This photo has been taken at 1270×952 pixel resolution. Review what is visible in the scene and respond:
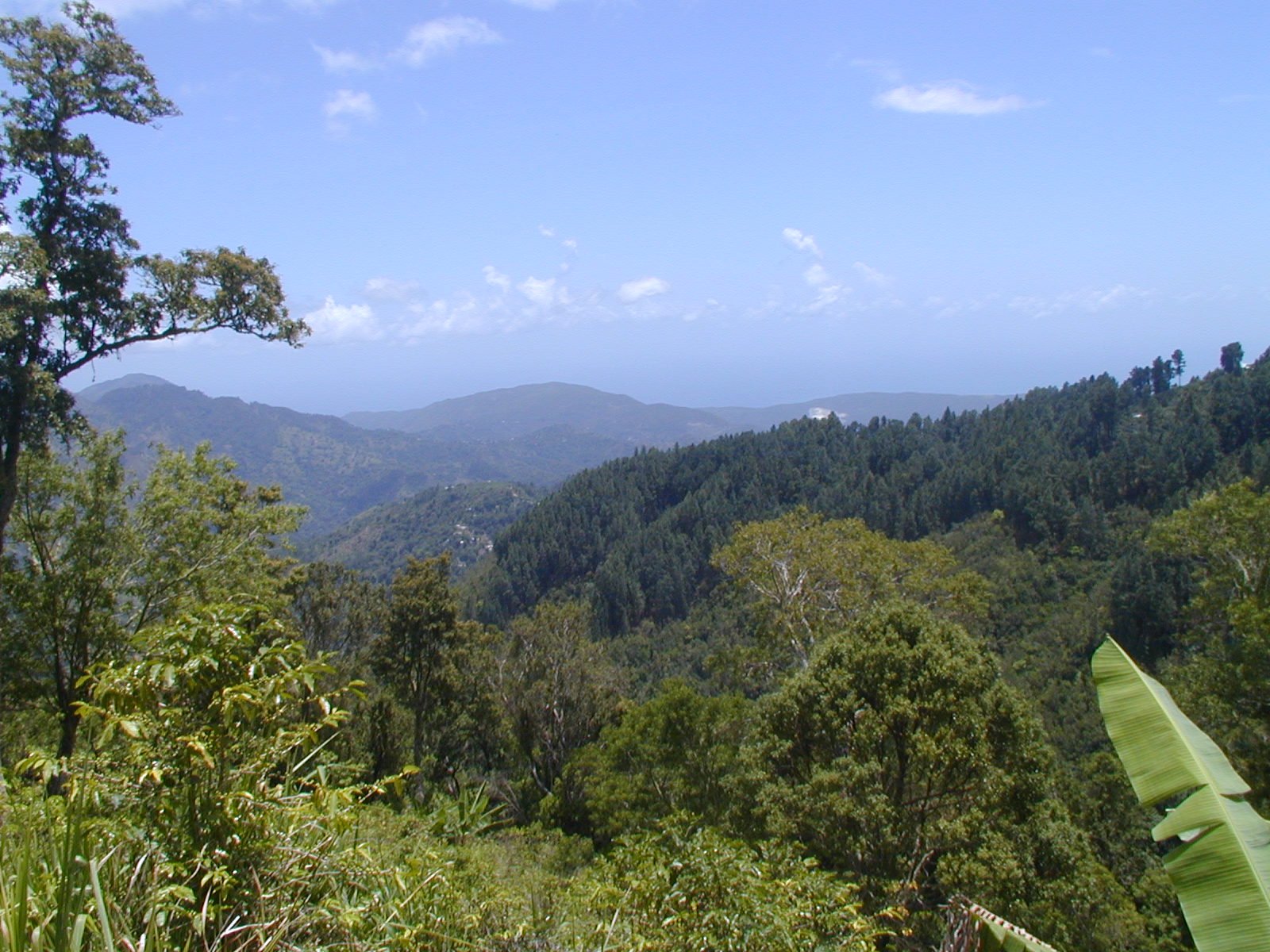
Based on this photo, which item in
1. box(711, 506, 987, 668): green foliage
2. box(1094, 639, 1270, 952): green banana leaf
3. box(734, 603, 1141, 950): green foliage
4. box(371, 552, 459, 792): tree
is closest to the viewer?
box(1094, 639, 1270, 952): green banana leaf

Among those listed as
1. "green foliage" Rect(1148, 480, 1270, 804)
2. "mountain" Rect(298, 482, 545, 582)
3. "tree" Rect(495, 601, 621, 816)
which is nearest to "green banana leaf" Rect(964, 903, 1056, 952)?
"green foliage" Rect(1148, 480, 1270, 804)

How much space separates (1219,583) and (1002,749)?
407 inches

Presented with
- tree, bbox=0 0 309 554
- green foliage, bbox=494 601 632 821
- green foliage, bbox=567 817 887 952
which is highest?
tree, bbox=0 0 309 554

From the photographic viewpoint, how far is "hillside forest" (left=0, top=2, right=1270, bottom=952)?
2.75 meters

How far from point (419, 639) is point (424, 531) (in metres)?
165

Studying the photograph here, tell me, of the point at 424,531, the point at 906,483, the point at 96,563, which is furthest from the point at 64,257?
the point at 424,531

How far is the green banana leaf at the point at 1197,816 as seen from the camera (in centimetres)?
231

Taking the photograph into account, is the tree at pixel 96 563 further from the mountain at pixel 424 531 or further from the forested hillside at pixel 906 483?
the mountain at pixel 424 531

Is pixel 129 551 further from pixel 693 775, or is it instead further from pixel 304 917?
pixel 693 775

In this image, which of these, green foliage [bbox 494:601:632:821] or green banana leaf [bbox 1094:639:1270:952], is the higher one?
green banana leaf [bbox 1094:639:1270:952]

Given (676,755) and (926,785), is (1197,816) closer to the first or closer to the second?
(926,785)

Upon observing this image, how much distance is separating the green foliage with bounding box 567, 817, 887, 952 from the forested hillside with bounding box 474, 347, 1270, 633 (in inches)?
2485

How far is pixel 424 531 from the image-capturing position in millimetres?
178125

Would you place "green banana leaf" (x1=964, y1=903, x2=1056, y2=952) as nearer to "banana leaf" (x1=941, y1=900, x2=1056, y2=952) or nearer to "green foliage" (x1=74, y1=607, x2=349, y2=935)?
"banana leaf" (x1=941, y1=900, x2=1056, y2=952)
